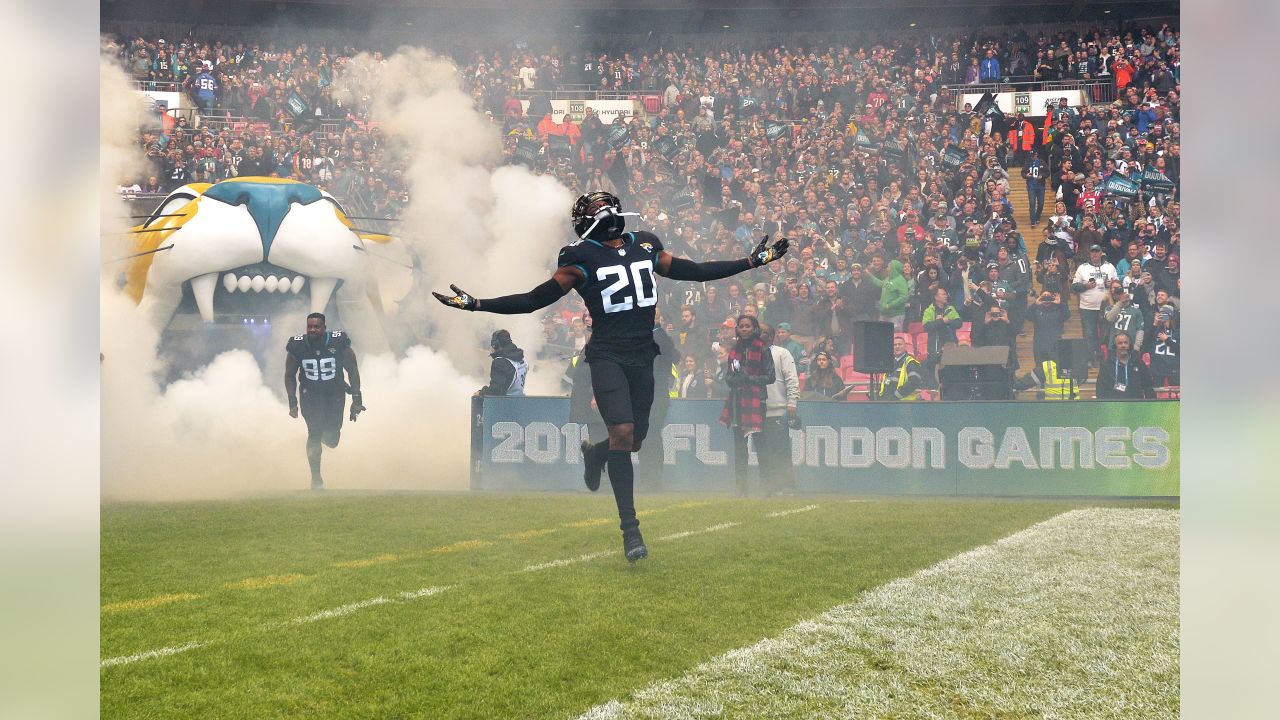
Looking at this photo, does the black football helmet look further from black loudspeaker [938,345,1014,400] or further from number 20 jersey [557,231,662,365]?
black loudspeaker [938,345,1014,400]

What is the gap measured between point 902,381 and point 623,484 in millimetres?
6222

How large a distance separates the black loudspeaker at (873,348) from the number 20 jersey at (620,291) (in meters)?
5.58

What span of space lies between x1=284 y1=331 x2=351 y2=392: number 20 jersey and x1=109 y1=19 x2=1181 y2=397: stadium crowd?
11.2 ft

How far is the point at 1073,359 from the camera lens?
11.1 metres

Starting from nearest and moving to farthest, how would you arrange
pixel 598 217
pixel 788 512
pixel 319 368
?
pixel 598 217, pixel 788 512, pixel 319 368

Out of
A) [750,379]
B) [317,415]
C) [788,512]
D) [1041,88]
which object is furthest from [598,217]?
[1041,88]

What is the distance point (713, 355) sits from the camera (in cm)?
1200

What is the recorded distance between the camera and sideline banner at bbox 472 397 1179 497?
31.9 feet

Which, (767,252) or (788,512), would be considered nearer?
(767,252)

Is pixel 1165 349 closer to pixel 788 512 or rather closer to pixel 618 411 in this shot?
pixel 788 512
